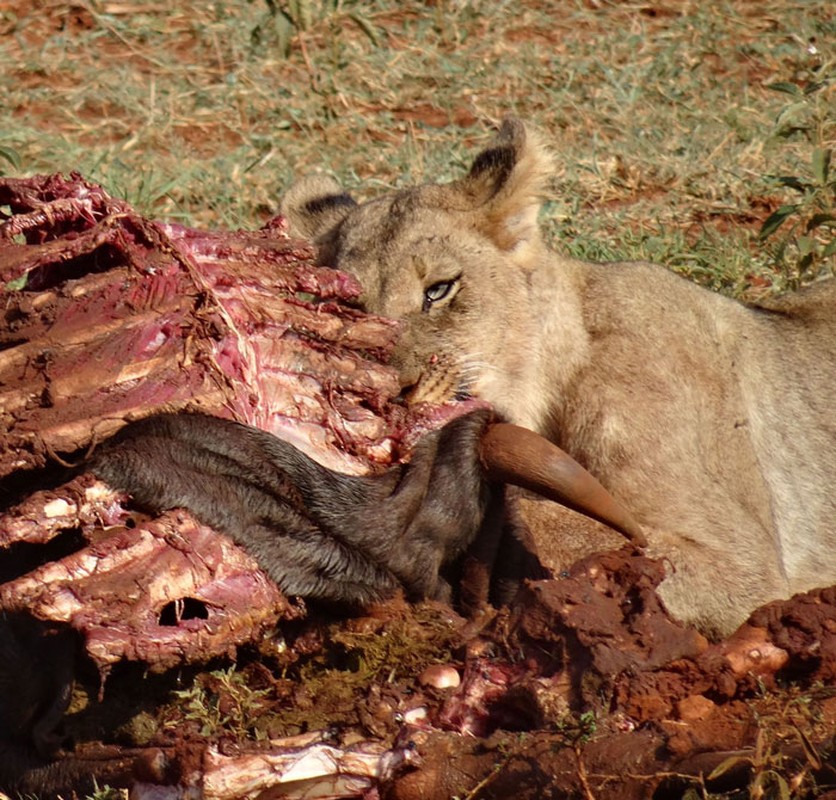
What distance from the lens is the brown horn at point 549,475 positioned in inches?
152

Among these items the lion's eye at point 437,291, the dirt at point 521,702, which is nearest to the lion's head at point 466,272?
the lion's eye at point 437,291

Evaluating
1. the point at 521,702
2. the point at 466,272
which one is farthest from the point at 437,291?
the point at 521,702

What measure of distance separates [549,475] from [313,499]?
0.62m

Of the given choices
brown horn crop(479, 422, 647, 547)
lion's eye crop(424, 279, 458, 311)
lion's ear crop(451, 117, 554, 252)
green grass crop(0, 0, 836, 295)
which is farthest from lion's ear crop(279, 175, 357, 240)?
brown horn crop(479, 422, 647, 547)

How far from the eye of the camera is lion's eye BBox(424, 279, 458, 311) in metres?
4.67

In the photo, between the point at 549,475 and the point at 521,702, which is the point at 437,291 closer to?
→ the point at 549,475

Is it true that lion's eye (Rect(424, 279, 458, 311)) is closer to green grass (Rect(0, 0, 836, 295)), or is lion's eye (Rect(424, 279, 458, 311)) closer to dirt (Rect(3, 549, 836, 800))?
dirt (Rect(3, 549, 836, 800))

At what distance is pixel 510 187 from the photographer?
4891 millimetres

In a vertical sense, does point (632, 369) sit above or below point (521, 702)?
above

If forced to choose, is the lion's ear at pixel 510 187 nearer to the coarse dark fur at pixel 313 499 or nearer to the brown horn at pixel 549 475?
the coarse dark fur at pixel 313 499

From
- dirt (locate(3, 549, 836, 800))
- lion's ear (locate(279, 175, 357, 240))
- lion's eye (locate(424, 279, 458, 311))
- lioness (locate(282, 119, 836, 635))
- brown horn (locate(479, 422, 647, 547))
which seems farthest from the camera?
lion's ear (locate(279, 175, 357, 240))

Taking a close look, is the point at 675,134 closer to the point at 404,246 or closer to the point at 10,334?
the point at 404,246

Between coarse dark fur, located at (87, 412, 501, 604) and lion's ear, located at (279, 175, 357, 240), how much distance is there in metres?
1.51

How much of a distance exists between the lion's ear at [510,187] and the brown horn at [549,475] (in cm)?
110
